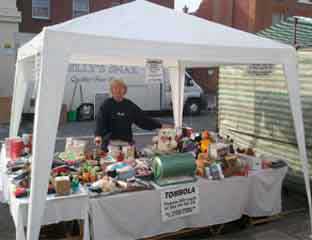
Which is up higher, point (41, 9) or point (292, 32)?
point (41, 9)

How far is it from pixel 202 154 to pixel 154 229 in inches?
39.5

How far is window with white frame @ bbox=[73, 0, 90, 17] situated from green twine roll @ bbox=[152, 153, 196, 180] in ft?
54.8

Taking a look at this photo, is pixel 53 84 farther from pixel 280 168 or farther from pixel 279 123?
pixel 279 123

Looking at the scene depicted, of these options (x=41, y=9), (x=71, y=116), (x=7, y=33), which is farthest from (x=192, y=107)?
(x=41, y=9)

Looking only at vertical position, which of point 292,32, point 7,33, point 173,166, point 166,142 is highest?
point 7,33

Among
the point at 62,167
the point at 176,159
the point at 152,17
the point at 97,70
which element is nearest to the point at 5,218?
the point at 62,167

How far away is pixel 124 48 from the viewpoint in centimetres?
309

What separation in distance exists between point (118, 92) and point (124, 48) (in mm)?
1512

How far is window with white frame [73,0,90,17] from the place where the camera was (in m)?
18.6

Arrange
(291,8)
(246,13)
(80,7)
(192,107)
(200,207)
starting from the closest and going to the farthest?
1. (200,207)
2. (192,107)
3. (80,7)
4. (246,13)
5. (291,8)

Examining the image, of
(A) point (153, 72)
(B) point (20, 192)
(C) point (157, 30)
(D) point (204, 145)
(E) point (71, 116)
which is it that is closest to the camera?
(B) point (20, 192)

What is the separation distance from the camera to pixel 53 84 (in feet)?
9.04

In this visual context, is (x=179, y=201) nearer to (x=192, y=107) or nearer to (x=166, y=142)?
(x=166, y=142)

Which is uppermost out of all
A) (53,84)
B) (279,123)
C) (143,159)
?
(53,84)
